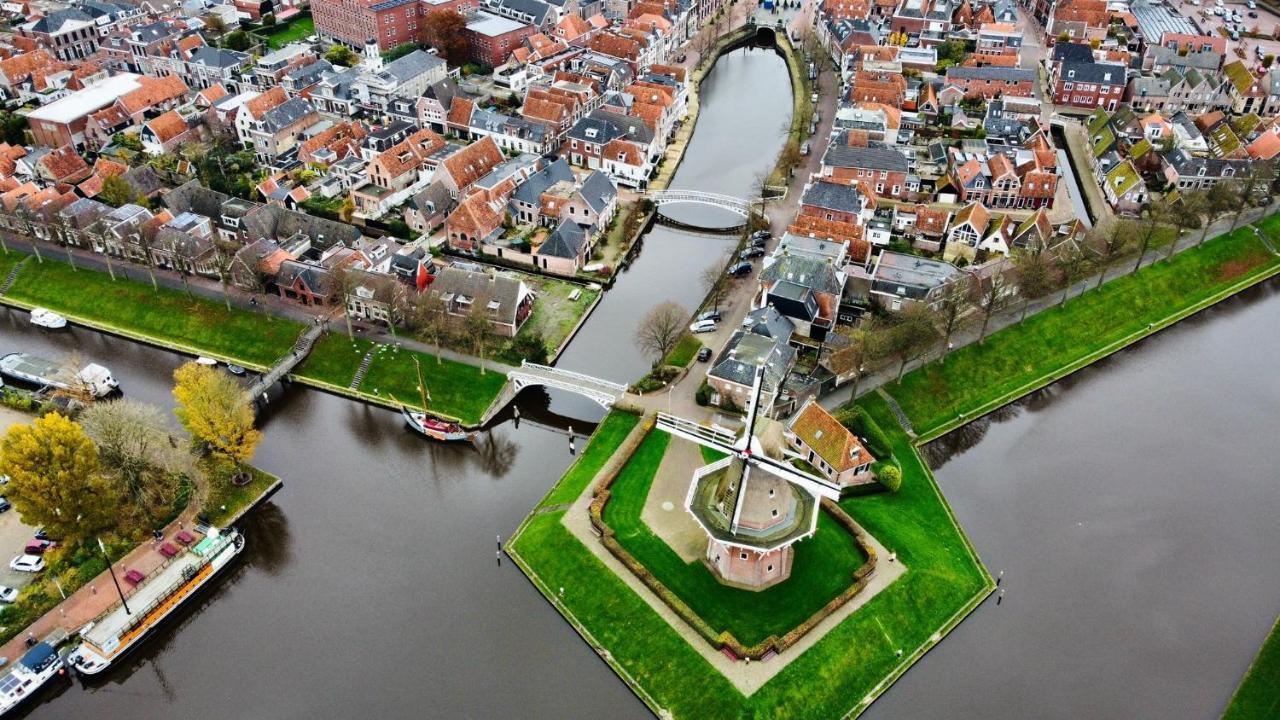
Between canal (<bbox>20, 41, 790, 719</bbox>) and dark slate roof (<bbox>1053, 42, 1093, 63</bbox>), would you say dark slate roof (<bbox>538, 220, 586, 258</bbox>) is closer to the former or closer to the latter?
canal (<bbox>20, 41, 790, 719</bbox>)

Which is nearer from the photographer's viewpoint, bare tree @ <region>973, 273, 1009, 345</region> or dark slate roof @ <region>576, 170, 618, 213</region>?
bare tree @ <region>973, 273, 1009, 345</region>

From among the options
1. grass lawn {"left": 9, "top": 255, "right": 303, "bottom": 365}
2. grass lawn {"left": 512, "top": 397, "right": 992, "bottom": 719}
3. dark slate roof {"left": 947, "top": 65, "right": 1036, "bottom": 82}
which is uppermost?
dark slate roof {"left": 947, "top": 65, "right": 1036, "bottom": 82}

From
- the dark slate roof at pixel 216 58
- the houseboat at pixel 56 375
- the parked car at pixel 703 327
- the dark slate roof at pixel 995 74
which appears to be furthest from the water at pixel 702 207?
the dark slate roof at pixel 216 58

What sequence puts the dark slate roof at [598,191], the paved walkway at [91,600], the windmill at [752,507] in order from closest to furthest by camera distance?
1. the windmill at [752,507]
2. the paved walkway at [91,600]
3. the dark slate roof at [598,191]

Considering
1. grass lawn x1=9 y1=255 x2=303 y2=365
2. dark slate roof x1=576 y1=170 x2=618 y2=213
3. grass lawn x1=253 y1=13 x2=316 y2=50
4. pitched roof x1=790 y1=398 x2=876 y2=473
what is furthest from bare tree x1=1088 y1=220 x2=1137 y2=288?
grass lawn x1=253 y1=13 x2=316 y2=50

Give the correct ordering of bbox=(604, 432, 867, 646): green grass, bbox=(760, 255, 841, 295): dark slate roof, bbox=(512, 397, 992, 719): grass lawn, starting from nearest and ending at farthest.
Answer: bbox=(512, 397, 992, 719): grass lawn
bbox=(604, 432, 867, 646): green grass
bbox=(760, 255, 841, 295): dark slate roof

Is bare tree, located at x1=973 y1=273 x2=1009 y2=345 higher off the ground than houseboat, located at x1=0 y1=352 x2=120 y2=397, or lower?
higher

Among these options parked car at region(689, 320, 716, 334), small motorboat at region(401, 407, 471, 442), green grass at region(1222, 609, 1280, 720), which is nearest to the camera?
green grass at region(1222, 609, 1280, 720)

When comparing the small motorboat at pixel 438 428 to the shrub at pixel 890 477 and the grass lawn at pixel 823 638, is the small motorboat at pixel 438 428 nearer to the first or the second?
the grass lawn at pixel 823 638
